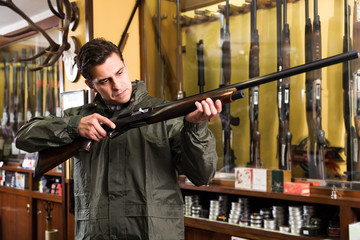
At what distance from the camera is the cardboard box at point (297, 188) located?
2.31 m

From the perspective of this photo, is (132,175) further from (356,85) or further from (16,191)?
(16,191)

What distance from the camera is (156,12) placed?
3.42 meters

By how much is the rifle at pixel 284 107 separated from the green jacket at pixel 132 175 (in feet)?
3.89

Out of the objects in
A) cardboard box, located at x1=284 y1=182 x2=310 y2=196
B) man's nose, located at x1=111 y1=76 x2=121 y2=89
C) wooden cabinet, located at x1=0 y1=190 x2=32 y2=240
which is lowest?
wooden cabinet, located at x1=0 y1=190 x2=32 y2=240

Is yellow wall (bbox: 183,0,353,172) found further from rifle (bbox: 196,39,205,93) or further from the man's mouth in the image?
the man's mouth

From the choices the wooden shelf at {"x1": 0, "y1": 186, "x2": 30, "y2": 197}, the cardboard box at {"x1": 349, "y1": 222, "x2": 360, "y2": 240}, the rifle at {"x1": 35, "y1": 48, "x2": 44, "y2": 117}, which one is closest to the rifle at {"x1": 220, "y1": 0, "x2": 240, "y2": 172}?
the cardboard box at {"x1": 349, "y1": 222, "x2": 360, "y2": 240}

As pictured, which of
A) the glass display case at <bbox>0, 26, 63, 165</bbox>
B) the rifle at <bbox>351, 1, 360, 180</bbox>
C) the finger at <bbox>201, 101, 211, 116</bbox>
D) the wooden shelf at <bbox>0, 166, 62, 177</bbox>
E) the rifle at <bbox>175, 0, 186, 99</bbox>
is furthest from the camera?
the glass display case at <bbox>0, 26, 63, 165</bbox>

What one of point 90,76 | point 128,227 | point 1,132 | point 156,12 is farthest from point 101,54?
point 1,132

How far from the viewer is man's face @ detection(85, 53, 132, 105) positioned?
1512 millimetres

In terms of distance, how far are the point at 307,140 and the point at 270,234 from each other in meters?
0.58

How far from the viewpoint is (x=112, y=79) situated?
1.51 metres

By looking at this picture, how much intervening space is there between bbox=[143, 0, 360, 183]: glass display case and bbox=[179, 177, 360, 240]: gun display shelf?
0.15 meters

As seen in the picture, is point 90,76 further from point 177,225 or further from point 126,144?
point 177,225

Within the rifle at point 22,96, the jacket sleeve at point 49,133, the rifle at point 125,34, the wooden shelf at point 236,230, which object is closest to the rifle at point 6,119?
the rifle at point 22,96
